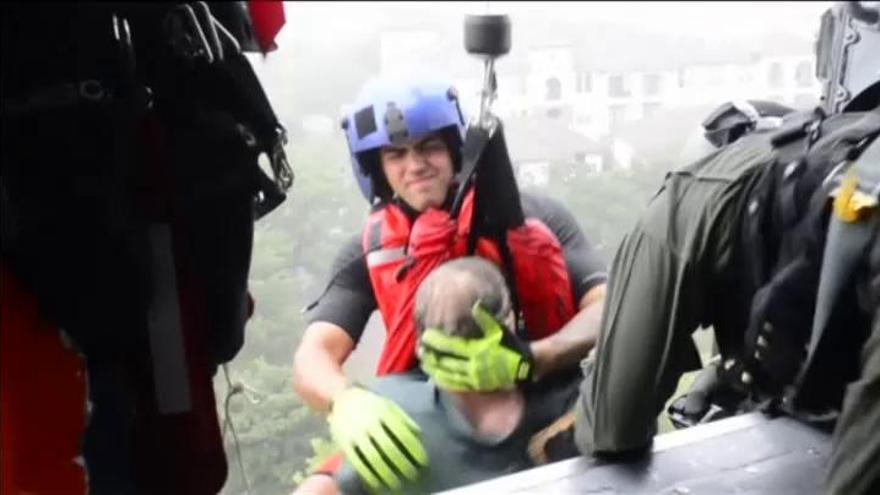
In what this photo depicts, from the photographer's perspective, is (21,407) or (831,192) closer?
(21,407)

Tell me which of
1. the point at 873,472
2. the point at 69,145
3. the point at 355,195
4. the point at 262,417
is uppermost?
the point at 69,145

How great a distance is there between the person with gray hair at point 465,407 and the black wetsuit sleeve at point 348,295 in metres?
0.12

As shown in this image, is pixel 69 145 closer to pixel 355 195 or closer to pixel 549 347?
pixel 549 347

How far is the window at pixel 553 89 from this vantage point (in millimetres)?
2727

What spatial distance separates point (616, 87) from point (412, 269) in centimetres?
99

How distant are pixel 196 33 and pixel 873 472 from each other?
90 centimetres

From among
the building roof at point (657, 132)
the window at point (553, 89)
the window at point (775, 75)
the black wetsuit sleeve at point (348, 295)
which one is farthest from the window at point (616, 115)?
the black wetsuit sleeve at point (348, 295)

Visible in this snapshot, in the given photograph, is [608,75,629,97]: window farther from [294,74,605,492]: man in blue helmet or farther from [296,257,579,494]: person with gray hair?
[296,257,579,494]: person with gray hair

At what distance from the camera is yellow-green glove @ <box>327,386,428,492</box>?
76.3 inches

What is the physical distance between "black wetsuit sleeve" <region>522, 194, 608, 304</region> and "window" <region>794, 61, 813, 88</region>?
2.18 ft

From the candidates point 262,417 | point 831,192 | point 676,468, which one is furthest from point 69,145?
point 262,417

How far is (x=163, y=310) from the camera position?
1.05 m

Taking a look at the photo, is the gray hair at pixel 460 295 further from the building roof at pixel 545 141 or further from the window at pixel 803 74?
the window at pixel 803 74

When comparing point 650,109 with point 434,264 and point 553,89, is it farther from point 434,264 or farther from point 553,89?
point 434,264
